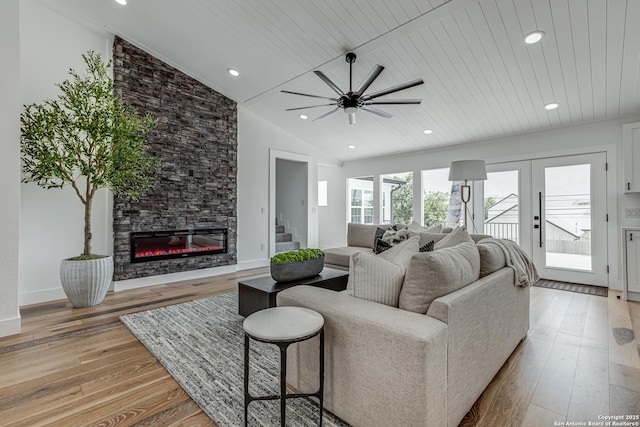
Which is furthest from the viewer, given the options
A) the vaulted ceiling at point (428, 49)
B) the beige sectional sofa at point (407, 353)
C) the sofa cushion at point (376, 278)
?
the vaulted ceiling at point (428, 49)

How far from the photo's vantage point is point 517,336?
91.0 inches

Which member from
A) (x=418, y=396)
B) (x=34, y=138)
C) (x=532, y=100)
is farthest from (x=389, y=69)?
(x=34, y=138)

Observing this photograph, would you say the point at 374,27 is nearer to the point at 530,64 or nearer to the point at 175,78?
the point at 530,64

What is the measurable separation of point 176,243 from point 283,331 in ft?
12.7

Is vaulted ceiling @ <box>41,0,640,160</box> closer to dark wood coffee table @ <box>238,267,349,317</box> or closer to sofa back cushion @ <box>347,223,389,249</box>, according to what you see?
sofa back cushion @ <box>347,223,389,249</box>

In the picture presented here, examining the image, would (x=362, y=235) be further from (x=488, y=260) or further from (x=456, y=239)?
(x=488, y=260)

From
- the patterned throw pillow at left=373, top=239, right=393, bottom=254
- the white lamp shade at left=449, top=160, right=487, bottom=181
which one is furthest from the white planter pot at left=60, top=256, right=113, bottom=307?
the white lamp shade at left=449, top=160, right=487, bottom=181

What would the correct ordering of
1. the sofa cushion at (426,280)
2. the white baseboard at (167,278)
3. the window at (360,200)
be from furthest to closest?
the window at (360,200) < the white baseboard at (167,278) < the sofa cushion at (426,280)

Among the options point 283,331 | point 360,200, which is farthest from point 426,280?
point 360,200

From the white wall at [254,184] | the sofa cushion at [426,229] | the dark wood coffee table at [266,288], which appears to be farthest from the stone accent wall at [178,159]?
the sofa cushion at [426,229]

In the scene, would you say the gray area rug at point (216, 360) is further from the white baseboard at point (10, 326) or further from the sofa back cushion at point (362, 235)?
the sofa back cushion at point (362, 235)

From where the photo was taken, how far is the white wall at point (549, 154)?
407 cm

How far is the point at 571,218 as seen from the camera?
4438mm

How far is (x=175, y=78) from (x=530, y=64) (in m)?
4.77
